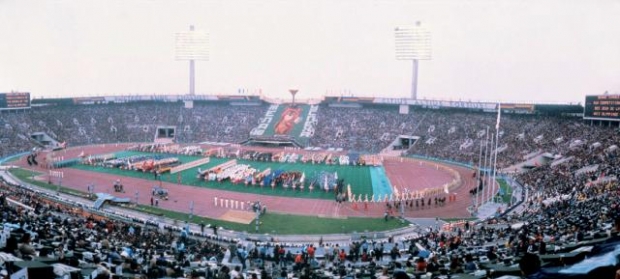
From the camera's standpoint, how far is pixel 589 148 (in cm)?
4688

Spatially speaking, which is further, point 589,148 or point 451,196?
point 589,148

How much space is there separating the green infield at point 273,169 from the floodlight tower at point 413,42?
37172 millimetres

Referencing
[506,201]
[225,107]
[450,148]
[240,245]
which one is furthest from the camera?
[225,107]

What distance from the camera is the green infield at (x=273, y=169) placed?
39250 mm

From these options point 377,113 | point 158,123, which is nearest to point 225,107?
point 158,123

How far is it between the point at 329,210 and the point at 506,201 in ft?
Result: 44.8

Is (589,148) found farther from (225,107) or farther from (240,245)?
(225,107)

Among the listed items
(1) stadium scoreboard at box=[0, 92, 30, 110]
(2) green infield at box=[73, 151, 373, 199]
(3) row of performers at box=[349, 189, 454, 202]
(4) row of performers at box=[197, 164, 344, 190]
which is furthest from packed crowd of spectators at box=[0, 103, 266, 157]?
(3) row of performers at box=[349, 189, 454, 202]

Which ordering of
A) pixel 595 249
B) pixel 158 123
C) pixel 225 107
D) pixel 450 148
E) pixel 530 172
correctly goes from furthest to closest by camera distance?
pixel 225 107 < pixel 158 123 < pixel 450 148 < pixel 530 172 < pixel 595 249

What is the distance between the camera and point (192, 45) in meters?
95.8

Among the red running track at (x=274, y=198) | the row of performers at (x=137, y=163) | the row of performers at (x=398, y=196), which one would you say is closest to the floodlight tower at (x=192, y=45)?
the row of performers at (x=137, y=163)

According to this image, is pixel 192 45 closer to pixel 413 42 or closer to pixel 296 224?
pixel 413 42

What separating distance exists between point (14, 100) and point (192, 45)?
34108 millimetres

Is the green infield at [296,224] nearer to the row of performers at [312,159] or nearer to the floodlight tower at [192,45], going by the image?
the row of performers at [312,159]
